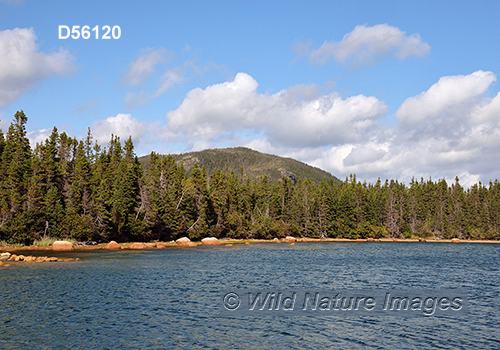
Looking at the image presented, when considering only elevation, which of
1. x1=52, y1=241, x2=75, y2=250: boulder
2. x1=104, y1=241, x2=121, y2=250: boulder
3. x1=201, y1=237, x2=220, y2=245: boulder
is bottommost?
x1=201, y1=237, x2=220, y2=245: boulder

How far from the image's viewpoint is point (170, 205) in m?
101

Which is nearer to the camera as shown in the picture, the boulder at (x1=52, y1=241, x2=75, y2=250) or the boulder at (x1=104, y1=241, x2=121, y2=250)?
the boulder at (x1=52, y1=241, x2=75, y2=250)

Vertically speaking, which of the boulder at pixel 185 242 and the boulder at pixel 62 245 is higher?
the boulder at pixel 62 245

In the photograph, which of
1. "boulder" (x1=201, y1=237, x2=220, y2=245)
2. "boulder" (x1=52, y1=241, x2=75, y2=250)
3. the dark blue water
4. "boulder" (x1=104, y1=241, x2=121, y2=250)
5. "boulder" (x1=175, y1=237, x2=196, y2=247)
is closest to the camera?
the dark blue water

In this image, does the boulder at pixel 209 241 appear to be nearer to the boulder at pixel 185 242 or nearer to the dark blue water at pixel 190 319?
the boulder at pixel 185 242

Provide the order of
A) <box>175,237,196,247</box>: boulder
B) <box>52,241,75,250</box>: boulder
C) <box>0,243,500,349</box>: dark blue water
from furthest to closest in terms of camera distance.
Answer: <box>175,237,196,247</box>: boulder < <box>52,241,75,250</box>: boulder < <box>0,243,500,349</box>: dark blue water

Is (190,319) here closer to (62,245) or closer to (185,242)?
(62,245)

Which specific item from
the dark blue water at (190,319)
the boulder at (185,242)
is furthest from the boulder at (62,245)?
the dark blue water at (190,319)

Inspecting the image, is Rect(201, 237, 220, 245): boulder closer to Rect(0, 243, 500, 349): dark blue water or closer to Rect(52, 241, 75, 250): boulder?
Rect(52, 241, 75, 250): boulder

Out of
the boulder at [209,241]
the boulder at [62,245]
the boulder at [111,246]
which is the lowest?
the boulder at [209,241]

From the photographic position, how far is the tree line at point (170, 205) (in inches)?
3231

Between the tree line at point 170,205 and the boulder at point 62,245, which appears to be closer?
the boulder at point 62,245

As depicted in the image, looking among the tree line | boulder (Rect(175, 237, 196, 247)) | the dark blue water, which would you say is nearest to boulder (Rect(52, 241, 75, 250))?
the tree line

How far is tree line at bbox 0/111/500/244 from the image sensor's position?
82.1 meters
